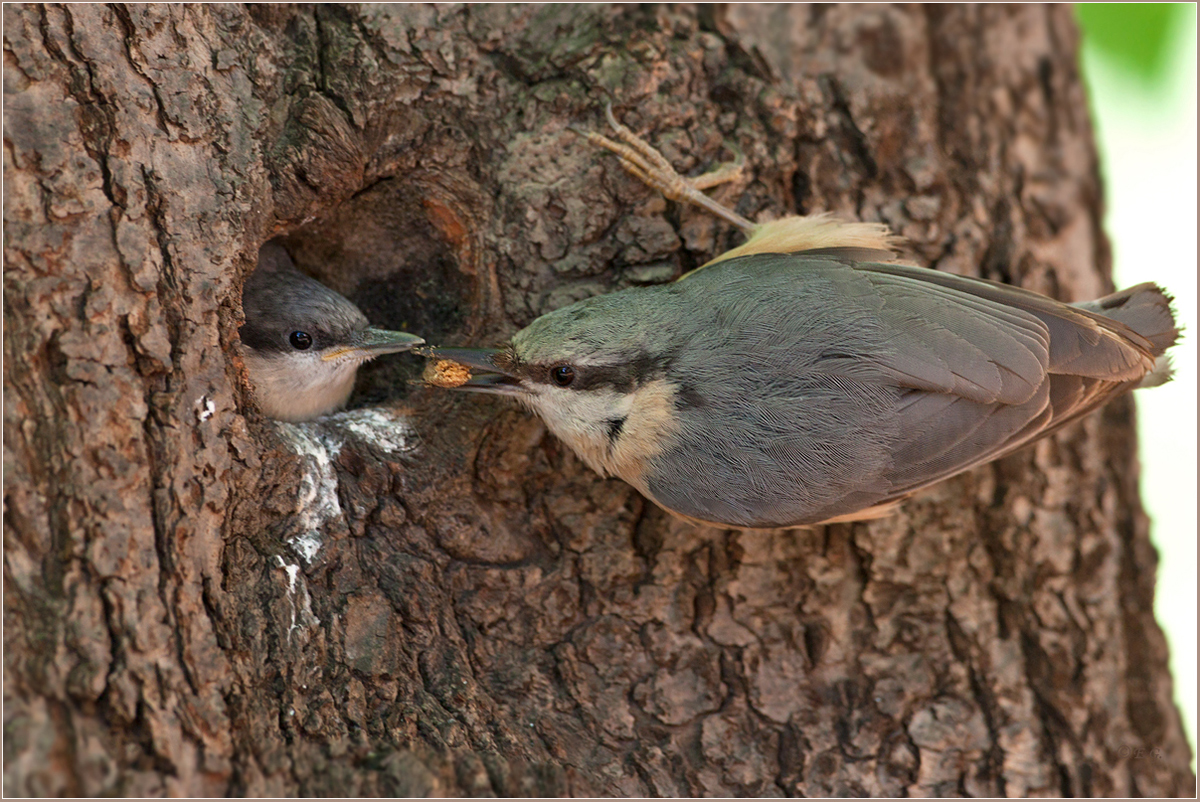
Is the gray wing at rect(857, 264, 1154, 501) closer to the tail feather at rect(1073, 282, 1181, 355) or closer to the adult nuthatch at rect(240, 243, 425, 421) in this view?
the tail feather at rect(1073, 282, 1181, 355)

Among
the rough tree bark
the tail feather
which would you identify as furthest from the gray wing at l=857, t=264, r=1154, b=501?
the rough tree bark

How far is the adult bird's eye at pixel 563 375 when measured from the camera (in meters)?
3.02

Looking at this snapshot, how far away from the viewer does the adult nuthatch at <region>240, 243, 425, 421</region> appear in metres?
3.34

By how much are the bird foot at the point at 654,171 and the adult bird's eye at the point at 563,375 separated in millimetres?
789

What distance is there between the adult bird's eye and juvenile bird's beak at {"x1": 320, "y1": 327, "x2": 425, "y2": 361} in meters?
0.61

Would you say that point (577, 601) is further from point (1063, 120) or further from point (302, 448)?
point (1063, 120)

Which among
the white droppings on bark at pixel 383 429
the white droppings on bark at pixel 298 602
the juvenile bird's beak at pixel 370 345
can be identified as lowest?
the white droppings on bark at pixel 298 602

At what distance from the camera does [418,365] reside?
3629mm

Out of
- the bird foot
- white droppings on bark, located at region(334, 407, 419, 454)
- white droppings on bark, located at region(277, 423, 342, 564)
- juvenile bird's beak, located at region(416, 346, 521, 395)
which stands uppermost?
the bird foot

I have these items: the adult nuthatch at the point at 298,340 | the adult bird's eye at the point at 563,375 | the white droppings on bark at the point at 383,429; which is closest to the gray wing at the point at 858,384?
the adult bird's eye at the point at 563,375

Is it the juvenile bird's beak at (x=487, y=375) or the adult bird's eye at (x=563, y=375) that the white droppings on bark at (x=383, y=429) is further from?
the adult bird's eye at (x=563, y=375)

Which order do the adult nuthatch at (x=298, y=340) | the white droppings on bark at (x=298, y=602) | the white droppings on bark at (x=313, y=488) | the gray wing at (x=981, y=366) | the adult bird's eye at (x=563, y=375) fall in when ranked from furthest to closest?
the adult nuthatch at (x=298, y=340)
the adult bird's eye at (x=563, y=375)
the gray wing at (x=981, y=366)
the white droppings on bark at (x=313, y=488)
the white droppings on bark at (x=298, y=602)

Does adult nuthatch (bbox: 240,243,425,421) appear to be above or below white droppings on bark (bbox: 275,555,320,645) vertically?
above

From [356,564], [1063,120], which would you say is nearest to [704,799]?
[356,564]
